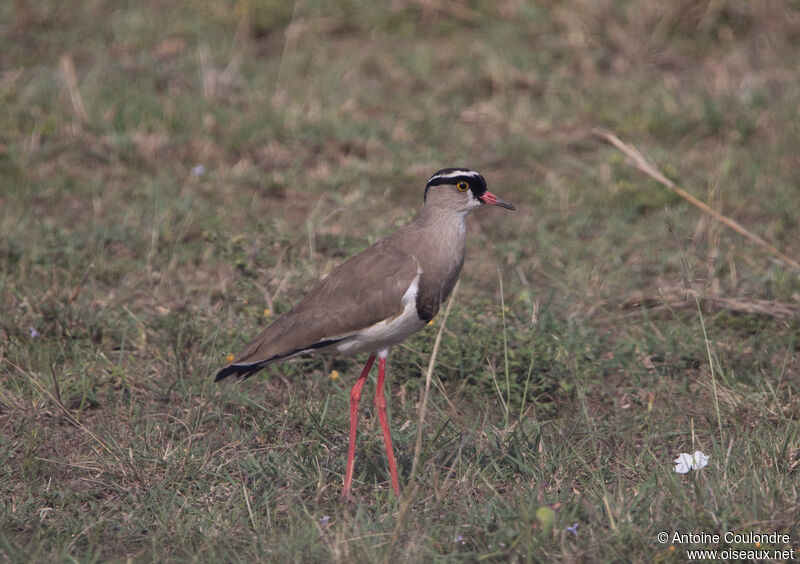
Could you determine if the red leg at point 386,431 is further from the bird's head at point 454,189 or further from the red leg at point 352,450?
the bird's head at point 454,189

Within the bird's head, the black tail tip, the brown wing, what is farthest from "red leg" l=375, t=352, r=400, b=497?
the bird's head

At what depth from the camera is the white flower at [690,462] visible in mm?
4055

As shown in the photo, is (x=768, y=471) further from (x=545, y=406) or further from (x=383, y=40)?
(x=383, y=40)

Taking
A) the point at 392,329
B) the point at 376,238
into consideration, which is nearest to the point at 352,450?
the point at 392,329

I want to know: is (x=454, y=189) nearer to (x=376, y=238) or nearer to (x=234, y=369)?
(x=234, y=369)

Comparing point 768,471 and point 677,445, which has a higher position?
point 768,471

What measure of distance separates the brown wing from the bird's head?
314 millimetres

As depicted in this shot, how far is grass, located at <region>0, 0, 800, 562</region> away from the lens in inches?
154

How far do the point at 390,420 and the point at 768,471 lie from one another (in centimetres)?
172

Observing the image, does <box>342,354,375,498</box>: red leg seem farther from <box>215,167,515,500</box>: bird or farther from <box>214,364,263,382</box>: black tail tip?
<box>214,364,263,382</box>: black tail tip

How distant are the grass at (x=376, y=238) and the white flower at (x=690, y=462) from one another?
6 centimetres

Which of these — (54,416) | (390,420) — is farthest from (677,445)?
(54,416)

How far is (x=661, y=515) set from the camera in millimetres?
3695

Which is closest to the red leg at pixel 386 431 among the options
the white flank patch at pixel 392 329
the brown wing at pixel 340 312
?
the white flank patch at pixel 392 329
